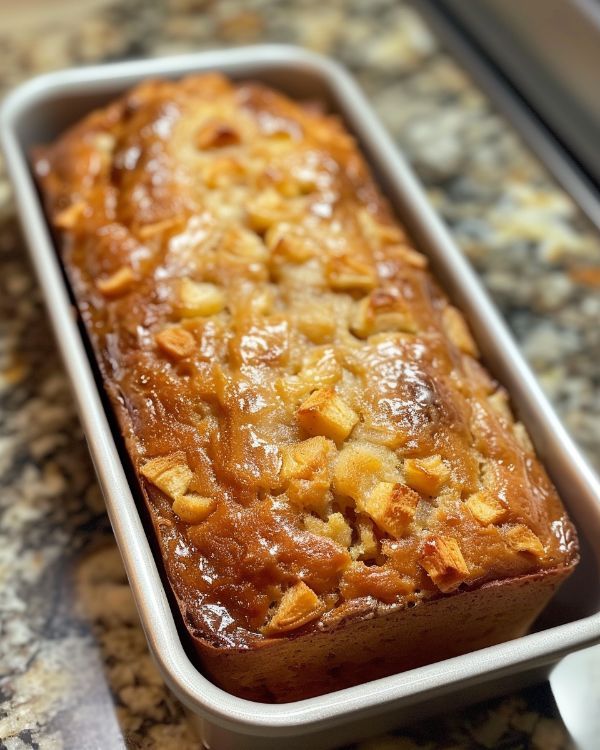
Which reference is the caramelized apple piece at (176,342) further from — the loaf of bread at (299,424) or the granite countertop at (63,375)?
the granite countertop at (63,375)

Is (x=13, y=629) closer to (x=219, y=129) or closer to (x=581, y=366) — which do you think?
(x=219, y=129)

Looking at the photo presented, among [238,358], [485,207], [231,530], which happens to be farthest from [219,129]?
[231,530]

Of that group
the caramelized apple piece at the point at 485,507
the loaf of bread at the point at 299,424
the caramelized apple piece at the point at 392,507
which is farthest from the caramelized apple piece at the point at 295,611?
the caramelized apple piece at the point at 485,507

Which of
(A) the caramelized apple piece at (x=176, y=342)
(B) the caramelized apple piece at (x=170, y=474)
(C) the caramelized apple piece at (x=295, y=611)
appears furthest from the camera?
(A) the caramelized apple piece at (x=176, y=342)

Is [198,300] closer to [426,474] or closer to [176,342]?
[176,342]

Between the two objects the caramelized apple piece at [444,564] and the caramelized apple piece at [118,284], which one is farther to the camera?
the caramelized apple piece at [118,284]

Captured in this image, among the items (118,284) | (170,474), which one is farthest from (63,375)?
(170,474)

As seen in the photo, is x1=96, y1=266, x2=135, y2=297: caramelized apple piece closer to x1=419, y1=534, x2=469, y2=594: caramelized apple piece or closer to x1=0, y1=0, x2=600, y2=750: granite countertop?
x1=0, y1=0, x2=600, y2=750: granite countertop

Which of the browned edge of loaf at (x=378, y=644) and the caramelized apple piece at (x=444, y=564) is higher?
the caramelized apple piece at (x=444, y=564)
